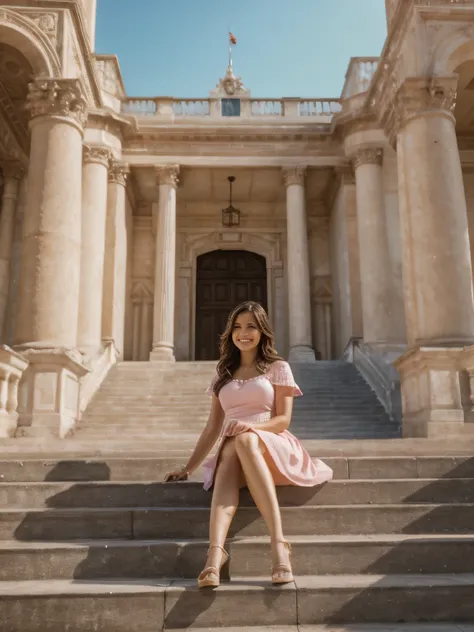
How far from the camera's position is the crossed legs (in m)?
3.87

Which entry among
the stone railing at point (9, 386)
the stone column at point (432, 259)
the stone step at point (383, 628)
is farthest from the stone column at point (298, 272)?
the stone step at point (383, 628)

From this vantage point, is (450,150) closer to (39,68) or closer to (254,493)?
(39,68)

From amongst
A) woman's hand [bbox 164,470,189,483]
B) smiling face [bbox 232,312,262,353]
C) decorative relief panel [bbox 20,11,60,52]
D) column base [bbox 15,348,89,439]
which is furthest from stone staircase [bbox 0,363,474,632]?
decorative relief panel [bbox 20,11,60,52]

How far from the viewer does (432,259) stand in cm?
997

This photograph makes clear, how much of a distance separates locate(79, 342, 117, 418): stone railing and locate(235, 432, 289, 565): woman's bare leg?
27.2 ft

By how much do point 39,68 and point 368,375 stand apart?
9229 mm

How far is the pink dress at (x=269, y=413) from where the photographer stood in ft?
15.0

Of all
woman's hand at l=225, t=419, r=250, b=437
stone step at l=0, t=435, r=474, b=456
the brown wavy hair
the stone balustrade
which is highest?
the stone balustrade

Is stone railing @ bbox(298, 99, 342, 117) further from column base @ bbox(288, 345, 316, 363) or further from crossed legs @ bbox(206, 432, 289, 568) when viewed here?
crossed legs @ bbox(206, 432, 289, 568)

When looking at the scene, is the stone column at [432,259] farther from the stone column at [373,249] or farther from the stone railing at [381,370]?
the stone column at [373,249]

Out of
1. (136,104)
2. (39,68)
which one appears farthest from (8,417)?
(136,104)

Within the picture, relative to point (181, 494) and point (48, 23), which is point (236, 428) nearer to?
point (181, 494)

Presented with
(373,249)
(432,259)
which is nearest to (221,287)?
(373,249)

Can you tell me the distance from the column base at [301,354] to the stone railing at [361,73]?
23.5ft
